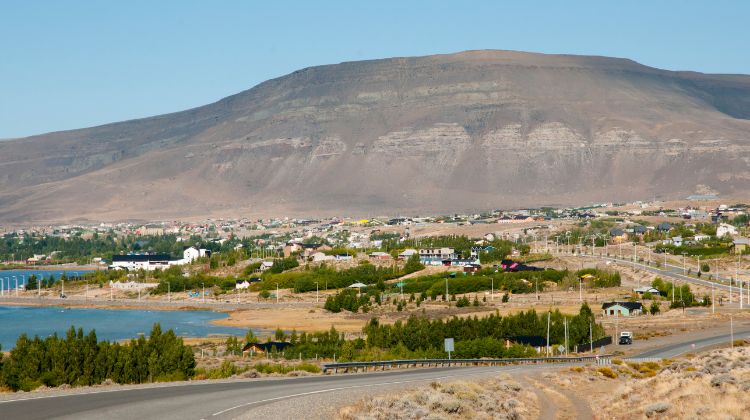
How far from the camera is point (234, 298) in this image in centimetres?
14312

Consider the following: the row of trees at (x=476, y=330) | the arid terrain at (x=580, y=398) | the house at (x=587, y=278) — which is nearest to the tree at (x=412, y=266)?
the house at (x=587, y=278)

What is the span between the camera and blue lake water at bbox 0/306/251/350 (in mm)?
100000

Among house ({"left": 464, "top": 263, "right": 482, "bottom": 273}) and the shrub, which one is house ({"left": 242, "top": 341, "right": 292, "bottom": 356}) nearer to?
the shrub

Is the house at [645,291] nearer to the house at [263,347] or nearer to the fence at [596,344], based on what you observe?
the fence at [596,344]

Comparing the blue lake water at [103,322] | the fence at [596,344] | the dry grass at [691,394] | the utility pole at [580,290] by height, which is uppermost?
the dry grass at [691,394]

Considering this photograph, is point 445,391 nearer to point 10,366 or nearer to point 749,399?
point 749,399

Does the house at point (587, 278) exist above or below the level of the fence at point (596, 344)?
below

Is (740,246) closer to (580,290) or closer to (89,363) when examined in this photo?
(580,290)

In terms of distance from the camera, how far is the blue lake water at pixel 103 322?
100 m

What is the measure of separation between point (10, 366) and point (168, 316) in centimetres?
7749

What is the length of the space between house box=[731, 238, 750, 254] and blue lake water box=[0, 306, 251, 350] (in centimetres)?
6256

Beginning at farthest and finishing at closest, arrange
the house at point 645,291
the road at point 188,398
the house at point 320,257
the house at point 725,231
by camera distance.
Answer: the house at point 725,231, the house at point 320,257, the house at point 645,291, the road at point 188,398

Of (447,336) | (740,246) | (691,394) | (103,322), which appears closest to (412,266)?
(740,246)

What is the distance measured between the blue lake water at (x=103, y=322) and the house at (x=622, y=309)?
30.6 metres
